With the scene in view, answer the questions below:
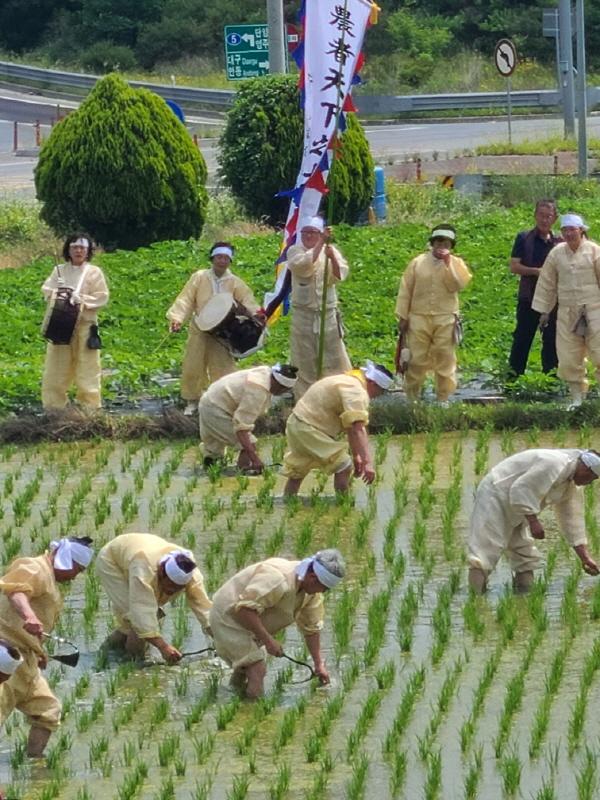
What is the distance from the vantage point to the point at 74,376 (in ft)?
46.3

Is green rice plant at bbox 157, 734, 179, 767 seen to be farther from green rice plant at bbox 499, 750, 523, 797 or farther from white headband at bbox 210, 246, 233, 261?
white headband at bbox 210, 246, 233, 261

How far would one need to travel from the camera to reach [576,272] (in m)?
14.0

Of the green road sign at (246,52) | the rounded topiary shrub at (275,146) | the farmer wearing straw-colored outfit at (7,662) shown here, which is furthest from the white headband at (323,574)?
the green road sign at (246,52)

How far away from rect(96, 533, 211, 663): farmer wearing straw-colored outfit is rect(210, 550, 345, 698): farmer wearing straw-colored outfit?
0.82ft

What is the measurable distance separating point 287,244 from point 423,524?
389cm

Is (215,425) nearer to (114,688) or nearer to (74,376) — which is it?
(74,376)

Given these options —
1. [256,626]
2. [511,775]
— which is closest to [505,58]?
[256,626]

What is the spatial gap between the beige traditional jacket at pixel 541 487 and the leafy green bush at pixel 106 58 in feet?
120

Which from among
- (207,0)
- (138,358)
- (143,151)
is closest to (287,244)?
(138,358)

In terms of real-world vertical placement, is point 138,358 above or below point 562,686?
above

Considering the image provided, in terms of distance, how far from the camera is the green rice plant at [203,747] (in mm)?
7662

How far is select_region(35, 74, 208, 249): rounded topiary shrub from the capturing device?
20078 millimetres

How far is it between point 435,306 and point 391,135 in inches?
864

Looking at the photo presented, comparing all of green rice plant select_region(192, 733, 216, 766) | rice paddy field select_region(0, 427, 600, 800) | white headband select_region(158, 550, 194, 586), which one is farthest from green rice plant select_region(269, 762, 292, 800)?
white headband select_region(158, 550, 194, 586)
